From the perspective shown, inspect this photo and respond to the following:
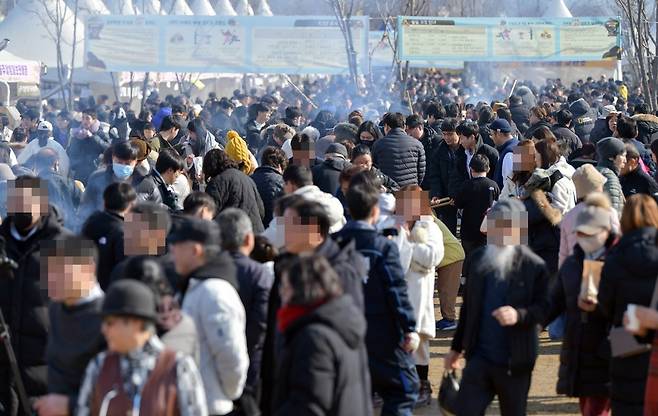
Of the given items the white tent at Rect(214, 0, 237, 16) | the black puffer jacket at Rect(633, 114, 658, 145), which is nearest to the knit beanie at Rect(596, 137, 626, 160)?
the black puffer jacket at Rect(633, 114, 658, 145)

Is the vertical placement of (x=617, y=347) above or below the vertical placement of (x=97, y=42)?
below

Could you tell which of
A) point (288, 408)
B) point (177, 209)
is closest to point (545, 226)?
point (177, 209)

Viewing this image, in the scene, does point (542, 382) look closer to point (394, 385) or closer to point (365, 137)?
point (394, 385)

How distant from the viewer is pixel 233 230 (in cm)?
608

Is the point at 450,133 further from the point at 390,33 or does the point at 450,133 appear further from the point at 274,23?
the point at 390,33

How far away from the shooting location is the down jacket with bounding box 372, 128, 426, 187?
494 inches

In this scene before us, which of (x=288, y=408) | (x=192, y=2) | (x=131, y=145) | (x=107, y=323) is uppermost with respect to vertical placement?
(x=192, y=2)

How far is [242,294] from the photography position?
612 centimetres

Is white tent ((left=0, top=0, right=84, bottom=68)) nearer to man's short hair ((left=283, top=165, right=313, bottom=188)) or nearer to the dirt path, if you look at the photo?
the dirt path

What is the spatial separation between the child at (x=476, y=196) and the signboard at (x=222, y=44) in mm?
14397

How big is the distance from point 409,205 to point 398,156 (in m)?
4.66

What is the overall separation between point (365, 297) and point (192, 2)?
138 feet

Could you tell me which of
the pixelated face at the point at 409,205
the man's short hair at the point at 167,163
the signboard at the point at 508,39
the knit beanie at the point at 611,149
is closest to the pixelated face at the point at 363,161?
the man's short hair at the point at 167,163

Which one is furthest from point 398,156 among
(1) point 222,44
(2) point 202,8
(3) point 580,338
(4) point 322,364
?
(2) point 202,8
